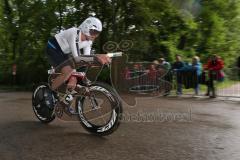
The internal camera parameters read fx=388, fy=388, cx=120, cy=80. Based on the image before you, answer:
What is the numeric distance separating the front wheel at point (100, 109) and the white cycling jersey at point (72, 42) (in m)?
0.77

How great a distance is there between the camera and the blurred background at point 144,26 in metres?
19.6

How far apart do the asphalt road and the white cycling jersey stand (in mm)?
1483

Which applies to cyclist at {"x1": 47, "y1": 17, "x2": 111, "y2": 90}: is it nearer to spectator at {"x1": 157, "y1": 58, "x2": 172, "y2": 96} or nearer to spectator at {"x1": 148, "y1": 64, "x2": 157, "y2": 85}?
spectator at {"x1": 148, "y1": 64, "x2": 157, "y2": 85}

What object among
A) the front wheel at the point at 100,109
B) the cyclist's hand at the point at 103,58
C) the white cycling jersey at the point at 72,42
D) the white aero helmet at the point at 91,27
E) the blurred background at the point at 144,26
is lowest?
the front wheel at the point at 100,109

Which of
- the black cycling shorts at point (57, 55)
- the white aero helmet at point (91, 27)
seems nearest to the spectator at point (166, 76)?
the black cycling shorts at point (57, 55)

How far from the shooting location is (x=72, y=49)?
23.1 ft

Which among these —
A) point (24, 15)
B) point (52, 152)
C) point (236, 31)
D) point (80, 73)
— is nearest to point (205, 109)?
point (80, 73)

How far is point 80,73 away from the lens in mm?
7328

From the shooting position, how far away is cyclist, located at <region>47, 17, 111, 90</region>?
275 inches

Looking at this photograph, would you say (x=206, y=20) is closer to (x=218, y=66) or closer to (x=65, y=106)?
(x=218, y=66)

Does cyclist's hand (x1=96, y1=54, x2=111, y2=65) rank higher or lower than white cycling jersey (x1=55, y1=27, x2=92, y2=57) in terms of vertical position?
lower

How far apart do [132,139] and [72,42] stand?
2064 mm

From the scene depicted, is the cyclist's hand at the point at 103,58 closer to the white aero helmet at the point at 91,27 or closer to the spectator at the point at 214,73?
the white aero helmet at the point at 91,27

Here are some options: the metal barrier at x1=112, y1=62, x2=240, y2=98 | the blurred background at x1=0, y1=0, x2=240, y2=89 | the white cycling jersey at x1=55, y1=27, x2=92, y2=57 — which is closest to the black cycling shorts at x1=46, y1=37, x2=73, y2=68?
the white cycling jersey at x1=55, y1=27, x2=92, y2=57
